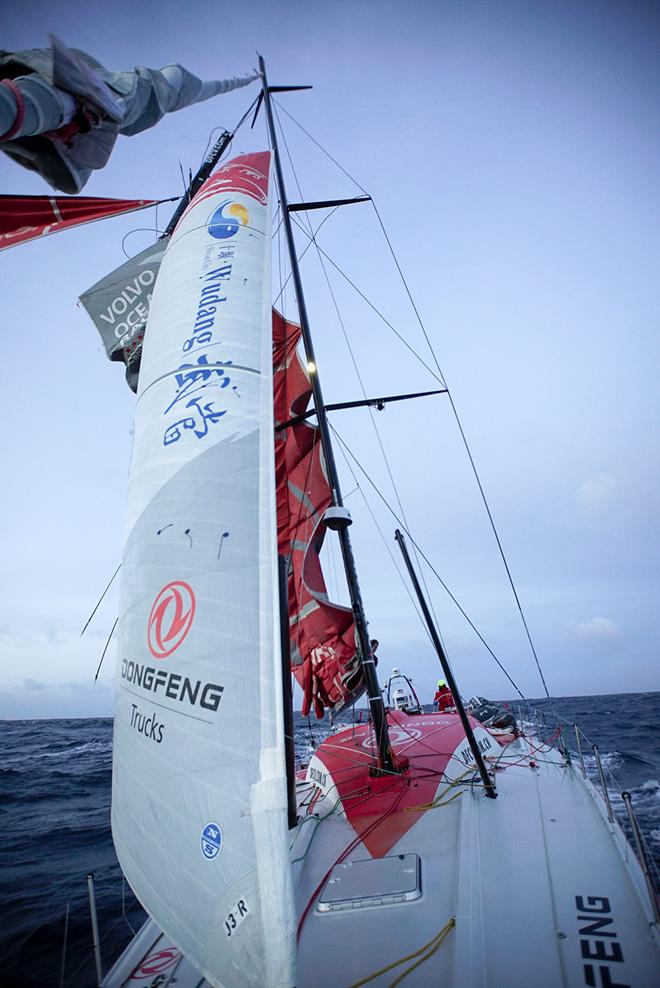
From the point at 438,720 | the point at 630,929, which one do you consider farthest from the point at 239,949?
the point at 438,720

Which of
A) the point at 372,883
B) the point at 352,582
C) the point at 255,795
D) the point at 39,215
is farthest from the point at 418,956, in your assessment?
the point at 39,215

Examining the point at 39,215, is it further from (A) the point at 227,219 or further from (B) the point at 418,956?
(B) the point at 418,956

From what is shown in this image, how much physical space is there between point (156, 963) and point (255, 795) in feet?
6.90

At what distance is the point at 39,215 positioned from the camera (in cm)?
400

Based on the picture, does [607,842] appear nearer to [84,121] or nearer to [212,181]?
[84,121]

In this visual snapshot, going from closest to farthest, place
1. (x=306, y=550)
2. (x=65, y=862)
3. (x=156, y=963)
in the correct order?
(x=156, y=963) → (x=306, y=550) → (x=65, y=862)

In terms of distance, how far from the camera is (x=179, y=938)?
1.71m

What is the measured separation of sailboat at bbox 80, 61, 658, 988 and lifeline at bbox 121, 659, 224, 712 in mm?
11

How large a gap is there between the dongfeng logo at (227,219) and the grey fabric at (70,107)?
1.13m

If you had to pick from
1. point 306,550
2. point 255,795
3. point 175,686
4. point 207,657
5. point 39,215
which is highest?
point 39,215

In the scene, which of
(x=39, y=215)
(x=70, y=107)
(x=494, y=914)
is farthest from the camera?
(x=39, y=215)

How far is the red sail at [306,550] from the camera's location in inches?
186

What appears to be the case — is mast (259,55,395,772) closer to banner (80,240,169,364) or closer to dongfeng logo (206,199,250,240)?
dongfeng logo (206,199,250,240)

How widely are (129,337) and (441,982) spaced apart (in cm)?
668
